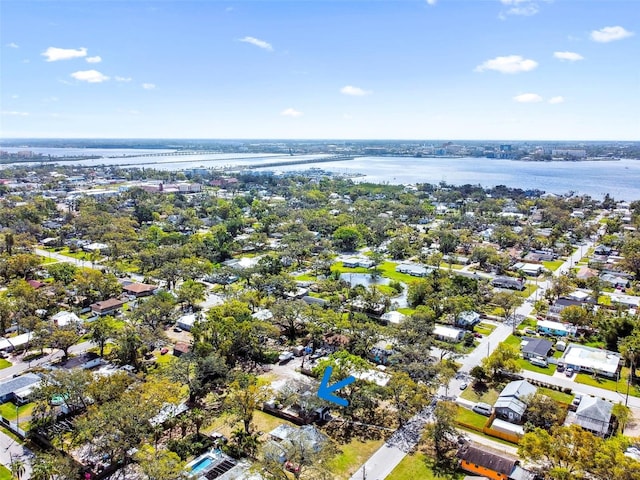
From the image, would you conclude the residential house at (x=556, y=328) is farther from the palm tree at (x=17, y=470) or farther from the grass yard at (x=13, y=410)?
the grass yard at (x=13, y=410)

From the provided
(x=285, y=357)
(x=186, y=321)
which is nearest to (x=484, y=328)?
(x=285, y=357)

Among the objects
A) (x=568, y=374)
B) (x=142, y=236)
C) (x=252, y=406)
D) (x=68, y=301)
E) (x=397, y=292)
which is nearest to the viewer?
(x=252, y=406)

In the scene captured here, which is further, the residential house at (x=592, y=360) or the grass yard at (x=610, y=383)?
the residential house at (x=592, y=360)

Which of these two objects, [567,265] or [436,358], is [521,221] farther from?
[436,358]

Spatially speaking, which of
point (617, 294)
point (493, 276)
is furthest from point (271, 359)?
point (617, 294)

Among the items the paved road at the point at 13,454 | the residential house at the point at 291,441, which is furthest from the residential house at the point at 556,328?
the paved road at the point at 13,454

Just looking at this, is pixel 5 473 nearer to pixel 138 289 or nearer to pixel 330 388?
pixel 330 388
